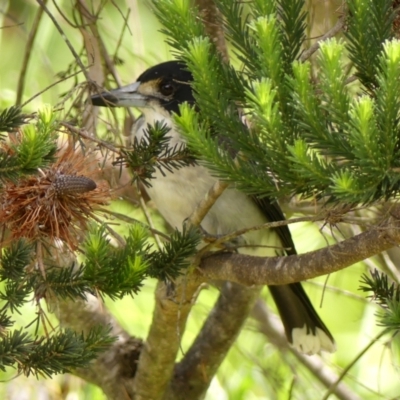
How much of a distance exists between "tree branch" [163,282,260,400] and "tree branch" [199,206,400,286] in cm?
65

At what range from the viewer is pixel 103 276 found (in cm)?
154

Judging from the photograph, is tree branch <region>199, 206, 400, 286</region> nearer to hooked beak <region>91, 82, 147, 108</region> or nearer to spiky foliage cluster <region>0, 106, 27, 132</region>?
hooked beak <region>91, 82, 147, 108</region>

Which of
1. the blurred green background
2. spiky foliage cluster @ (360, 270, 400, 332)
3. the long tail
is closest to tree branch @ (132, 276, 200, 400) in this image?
the blurred green background

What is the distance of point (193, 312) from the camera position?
378cm

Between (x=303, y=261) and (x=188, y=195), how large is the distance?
0.85m

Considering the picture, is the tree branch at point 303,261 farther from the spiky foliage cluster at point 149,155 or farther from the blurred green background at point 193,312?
the blurred green background at point 193,312

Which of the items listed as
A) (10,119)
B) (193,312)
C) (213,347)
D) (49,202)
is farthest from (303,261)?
(193,312)

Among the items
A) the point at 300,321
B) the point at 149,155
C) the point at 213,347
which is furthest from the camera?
the point at 300,321

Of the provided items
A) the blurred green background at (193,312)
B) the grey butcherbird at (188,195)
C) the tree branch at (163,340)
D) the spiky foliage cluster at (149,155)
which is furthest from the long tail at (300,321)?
the spiky foliage cluster at (149,155)

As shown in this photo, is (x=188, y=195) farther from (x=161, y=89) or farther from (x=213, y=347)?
(x=213, y=347)

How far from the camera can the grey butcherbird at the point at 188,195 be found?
2.68m

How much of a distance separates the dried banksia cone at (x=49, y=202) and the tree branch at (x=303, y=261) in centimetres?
52

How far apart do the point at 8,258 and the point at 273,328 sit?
2.08 metres

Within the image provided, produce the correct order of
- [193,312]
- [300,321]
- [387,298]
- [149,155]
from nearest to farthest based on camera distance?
[387,298]
[149,155]
[300,321]
[193,312]
